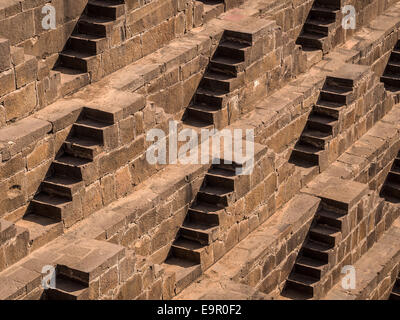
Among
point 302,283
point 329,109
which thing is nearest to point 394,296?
Answer: point 302,283

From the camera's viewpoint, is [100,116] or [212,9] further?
[212,9]

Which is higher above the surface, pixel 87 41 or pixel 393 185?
pixel 87 41

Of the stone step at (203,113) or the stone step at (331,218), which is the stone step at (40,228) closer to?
the stone step at (203,113)

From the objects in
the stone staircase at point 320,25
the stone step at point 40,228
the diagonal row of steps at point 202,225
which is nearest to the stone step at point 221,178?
the diagonal row of steps at point 202,225

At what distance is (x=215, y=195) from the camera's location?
47.4ft

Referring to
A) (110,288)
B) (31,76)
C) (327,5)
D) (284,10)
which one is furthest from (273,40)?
(110,288)

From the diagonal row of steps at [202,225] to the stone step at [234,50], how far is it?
2165 millimetres

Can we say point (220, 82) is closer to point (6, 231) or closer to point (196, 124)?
point (196, 124)

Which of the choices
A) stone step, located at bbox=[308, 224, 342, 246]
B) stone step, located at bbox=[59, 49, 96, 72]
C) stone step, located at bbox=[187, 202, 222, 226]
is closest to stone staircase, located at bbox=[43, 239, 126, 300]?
stone step, located at bbox=[187, 202, 222, 226]

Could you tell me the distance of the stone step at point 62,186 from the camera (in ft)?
43.4

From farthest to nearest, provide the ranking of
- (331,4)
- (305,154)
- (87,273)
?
(331,4) → (305,154) → (87,273)

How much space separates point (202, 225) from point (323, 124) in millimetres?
3538

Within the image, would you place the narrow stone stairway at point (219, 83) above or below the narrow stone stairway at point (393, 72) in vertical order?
above

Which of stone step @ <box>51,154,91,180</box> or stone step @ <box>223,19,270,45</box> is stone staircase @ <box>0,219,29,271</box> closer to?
stone step @ <box>51,154,91,180</box>
